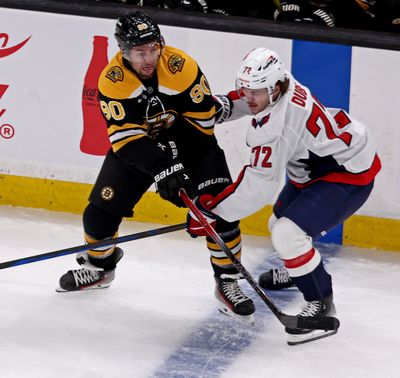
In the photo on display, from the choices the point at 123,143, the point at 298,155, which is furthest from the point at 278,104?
the point at 123,143

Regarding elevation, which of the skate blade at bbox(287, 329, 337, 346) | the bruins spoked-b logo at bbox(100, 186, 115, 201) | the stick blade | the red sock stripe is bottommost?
the skate blade at bbox(287, 329, 337, 346)

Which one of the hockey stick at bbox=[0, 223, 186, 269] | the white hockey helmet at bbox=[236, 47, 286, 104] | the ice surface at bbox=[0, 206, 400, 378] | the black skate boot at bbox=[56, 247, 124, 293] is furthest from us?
the black skate boot at bbox=[56, 247, 124, 293]

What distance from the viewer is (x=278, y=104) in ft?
12.3

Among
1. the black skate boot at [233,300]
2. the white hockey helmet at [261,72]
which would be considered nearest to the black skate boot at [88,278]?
the black skate boot at [233,300]

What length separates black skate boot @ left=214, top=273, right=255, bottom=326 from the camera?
4.20 m

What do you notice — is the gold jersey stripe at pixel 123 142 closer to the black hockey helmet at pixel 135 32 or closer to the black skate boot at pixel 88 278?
the black hockey helmet at pixel 135 32

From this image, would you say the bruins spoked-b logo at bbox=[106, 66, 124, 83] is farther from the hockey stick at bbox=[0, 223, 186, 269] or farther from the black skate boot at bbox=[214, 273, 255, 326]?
the black skate boot at bbox=[214, 273, 255, 326]

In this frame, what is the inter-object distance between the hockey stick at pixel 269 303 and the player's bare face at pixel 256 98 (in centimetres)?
42

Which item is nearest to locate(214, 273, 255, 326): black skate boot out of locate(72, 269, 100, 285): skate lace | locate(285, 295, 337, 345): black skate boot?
locate(285, 295, 337, 345): black skate boot

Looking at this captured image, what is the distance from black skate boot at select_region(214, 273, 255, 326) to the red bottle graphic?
1210mm

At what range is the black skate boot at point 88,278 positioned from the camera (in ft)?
14.7

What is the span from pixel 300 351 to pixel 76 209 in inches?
70.4

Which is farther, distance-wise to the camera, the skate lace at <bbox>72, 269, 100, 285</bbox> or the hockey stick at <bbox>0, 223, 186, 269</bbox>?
the skate lace at <bbox>72, 269, 100, 285</bbox>

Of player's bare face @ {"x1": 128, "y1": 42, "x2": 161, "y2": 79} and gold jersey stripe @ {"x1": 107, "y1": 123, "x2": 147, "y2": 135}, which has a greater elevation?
player's bare face @ {"x1": 128, "y1": 42, "x2": 161, "y2": 79}
